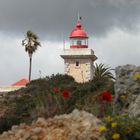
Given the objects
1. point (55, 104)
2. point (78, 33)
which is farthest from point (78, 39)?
point (55, 104)

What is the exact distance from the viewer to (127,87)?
13.2 metres

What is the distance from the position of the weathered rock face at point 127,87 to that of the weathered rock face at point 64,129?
1.14m

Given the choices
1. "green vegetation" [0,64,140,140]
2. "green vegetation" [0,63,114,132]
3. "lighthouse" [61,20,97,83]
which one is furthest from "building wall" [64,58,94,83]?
"green vegetation" [0,63,114,132]

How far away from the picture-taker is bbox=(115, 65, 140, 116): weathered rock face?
507 inches

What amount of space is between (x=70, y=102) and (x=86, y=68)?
72.7m

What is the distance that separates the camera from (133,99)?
42.2 feet

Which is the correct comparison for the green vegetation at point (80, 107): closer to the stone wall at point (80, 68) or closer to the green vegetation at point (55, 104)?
the green vegetation at point (55, 104)

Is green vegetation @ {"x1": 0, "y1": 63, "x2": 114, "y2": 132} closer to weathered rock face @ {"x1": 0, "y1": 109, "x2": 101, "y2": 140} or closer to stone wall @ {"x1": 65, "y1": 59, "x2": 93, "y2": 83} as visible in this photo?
weathered rock face @ {"x1": 0, "y1": 109, "x2": 101, "y2": 140}

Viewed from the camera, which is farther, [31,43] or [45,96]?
[31,43]

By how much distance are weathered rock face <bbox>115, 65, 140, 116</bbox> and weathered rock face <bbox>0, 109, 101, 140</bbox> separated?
114 centimetres

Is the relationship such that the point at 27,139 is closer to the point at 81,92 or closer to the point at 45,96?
the point at 45,96

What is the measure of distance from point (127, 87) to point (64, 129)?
2069 mm

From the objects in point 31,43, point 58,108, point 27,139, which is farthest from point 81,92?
point 31,43

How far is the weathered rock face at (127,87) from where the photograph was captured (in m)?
12.9
